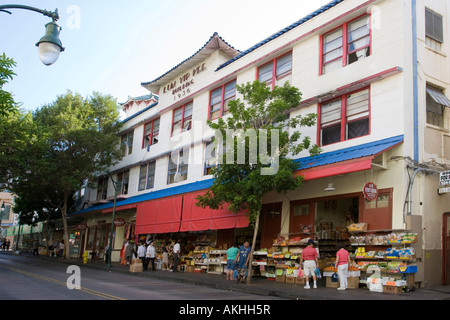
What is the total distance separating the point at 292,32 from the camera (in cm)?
2097

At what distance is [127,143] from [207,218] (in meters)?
16.3

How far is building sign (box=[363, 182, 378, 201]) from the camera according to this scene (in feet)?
48.9

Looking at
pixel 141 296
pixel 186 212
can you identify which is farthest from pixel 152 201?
pixel 141 296

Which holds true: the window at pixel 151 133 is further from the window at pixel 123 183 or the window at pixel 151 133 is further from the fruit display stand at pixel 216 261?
the fruit display stand at pixel 216 261

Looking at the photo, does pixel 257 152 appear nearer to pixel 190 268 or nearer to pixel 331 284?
pixel 331 284

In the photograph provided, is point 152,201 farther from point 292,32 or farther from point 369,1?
point 369,1

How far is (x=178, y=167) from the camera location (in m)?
28.5

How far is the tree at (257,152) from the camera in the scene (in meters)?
16.7

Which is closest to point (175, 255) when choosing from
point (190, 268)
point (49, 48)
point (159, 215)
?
point (190, 268)

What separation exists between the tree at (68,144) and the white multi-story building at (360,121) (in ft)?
30.4

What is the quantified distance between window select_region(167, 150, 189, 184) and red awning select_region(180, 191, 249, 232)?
409 cm

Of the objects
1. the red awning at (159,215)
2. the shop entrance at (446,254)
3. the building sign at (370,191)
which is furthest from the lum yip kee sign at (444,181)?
the red awning at (159,215)

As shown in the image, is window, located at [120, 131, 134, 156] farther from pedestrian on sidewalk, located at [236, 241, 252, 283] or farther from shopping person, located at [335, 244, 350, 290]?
shopping person, located at [335, 244, 350, 290]

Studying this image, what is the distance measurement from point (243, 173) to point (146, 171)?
51.7 ft
